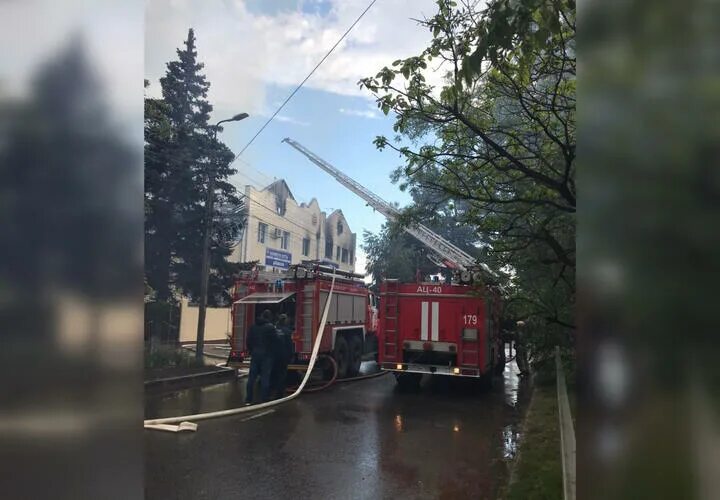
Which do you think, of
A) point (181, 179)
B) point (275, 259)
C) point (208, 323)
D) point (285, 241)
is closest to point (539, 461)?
point (181, 179)

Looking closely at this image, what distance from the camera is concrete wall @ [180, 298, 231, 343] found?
17328 millimetres

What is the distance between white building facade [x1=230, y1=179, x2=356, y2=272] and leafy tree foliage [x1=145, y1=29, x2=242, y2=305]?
16.7 feet

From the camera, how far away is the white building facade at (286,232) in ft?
76.0

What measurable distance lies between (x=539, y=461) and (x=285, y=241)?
22119mm

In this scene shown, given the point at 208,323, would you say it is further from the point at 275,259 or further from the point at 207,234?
the point at 207,234

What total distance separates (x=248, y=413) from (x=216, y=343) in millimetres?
13506

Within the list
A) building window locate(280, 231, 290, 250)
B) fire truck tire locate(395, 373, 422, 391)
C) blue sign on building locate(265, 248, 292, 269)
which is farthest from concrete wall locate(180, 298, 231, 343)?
fire truck tire locate(395, 373, 422, 391)

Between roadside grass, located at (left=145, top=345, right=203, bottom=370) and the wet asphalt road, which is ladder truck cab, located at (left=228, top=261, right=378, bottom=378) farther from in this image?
roadside grass, located at (left=145, top=345, right=203, bottom=370)

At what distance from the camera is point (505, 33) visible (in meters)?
3.04

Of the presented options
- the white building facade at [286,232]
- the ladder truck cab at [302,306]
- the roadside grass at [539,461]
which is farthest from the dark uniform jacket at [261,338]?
the white building facade at [286,232]

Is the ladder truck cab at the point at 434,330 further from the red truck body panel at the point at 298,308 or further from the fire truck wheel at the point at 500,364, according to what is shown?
the fire truck wheel at the point at 500,364
